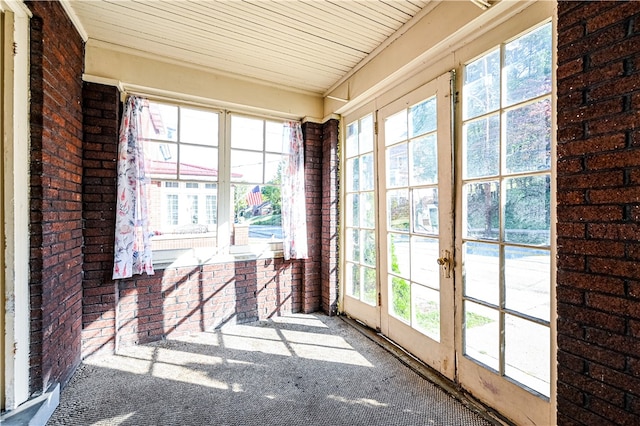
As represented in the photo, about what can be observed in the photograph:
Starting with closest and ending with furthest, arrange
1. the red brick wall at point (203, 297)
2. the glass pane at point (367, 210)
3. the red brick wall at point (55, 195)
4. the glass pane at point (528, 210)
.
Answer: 1. the glass pane at point (528, 210)
2. the red brick wall at point (55, 195)
3. the red brick wall at point (203, 297)
4. the glass pane at point (367, 210)

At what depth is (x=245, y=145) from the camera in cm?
329

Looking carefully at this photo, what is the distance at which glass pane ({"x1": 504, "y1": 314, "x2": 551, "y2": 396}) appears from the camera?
160 centimetres

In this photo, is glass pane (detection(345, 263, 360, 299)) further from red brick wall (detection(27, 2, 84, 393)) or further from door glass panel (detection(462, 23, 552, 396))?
red brick wall (detection(27, 2, 84, 393))

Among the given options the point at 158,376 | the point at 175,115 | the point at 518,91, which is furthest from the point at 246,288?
the point at 518,91

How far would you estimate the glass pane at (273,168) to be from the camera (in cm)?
340

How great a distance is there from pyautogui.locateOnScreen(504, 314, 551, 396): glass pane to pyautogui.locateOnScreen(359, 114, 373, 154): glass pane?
1.93 meters

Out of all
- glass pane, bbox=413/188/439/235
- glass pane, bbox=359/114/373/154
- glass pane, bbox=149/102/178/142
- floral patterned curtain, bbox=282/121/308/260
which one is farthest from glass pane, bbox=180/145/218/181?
glass pane, bbox=413/188/439/235

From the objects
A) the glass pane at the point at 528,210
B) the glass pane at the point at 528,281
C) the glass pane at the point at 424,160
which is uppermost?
the glass pane at the point at 424,160

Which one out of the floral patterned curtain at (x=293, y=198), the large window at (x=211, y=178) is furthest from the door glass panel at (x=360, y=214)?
the large window at (x=211, y=178)

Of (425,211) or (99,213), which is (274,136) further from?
(425,211)

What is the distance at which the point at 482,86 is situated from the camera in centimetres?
192

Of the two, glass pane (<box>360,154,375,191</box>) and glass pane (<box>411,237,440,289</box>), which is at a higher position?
glass pane (<box>360,154,375,191</box>)

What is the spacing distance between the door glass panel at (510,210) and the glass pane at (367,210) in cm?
106

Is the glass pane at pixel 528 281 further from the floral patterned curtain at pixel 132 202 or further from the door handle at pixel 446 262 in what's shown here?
the floral patterned curtain at pixel 132 202
